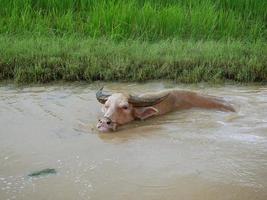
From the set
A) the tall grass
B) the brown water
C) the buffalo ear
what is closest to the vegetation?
the tall grass

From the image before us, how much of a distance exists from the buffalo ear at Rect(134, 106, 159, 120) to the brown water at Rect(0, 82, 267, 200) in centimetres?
11

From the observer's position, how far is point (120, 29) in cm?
1057

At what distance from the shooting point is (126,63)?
28.9 ft

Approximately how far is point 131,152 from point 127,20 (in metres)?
5.59

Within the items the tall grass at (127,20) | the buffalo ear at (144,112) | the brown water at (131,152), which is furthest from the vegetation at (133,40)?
the buffalo ear at (144,112)

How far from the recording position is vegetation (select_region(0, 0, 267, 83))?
28.7 ft

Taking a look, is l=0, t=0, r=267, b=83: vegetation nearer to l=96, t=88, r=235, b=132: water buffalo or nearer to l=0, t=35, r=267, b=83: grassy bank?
l=0, t=35, r=267, b=83: grassy bank

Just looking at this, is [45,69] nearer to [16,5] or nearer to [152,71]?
[152,71]

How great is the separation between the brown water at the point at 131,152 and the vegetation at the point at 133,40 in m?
1.00

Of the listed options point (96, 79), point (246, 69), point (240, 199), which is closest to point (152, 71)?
point (96, 79)

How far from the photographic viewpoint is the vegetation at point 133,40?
28.7ft

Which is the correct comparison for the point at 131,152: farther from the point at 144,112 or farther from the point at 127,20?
the point at 127,20

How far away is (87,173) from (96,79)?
13.2 ft

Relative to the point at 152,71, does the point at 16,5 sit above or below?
above
